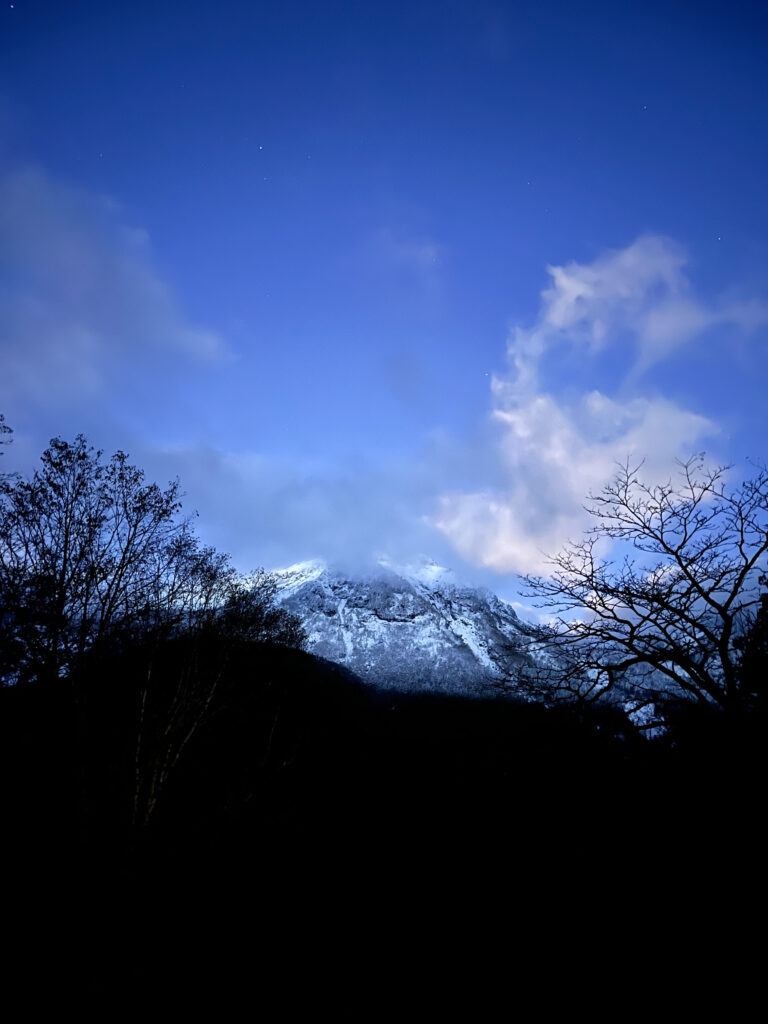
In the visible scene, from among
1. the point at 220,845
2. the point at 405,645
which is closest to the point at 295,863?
the point at 220,845

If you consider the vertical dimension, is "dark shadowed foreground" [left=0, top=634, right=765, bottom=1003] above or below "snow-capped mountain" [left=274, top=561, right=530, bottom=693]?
below

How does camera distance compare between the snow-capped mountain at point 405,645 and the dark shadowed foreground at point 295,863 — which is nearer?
the dark shadowed foreground at point 295,863

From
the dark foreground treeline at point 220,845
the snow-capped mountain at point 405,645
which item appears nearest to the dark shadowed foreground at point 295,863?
the dark foreground treeline at point 220,845

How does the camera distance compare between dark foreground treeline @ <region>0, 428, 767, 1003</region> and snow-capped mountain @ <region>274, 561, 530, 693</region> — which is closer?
dark foreground treeline @ <region>0, 428, 767, 1003</region>

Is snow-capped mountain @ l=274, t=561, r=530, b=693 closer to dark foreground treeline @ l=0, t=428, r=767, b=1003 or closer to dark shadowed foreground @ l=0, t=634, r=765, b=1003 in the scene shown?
dark shadowed foreground @ l=0, t=634, r=765, b=1003

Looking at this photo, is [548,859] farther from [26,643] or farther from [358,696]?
[358,696]

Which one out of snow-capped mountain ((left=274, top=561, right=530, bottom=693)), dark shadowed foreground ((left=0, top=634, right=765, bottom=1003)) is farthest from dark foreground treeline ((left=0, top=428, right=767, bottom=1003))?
snow-capped mountain ((left=274, top=561, right=530, bottom=693))

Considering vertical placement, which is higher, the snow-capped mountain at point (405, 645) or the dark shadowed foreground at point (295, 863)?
the snow-capped mountain at point (405, 645)

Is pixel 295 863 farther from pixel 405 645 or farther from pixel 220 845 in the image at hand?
pixel 405 645

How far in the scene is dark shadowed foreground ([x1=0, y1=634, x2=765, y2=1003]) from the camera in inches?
301

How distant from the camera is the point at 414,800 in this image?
30.3 meters

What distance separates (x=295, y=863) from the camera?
1619cm

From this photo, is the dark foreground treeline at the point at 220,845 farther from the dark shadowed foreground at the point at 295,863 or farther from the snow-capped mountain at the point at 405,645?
the snow-capped mountain at the point at 405,645

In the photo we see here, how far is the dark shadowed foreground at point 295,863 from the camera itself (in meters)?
7.64
